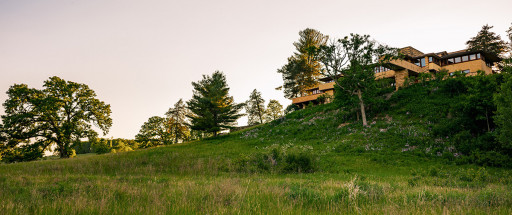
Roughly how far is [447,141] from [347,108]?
15271 millimetres

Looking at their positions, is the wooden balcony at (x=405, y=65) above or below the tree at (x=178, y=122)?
above

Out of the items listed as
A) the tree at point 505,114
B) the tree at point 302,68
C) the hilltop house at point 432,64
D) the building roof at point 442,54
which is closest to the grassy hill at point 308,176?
the tree at point 505,114

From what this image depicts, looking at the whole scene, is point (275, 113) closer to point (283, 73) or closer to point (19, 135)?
point (283, 73)

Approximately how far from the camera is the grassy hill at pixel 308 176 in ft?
20.9

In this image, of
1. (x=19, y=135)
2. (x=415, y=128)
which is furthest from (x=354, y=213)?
(x=19, y=135)

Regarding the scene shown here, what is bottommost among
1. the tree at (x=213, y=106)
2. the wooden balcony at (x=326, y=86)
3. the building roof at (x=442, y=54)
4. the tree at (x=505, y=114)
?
the tree at (x=505, y=114)

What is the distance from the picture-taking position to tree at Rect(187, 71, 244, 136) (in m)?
45.7

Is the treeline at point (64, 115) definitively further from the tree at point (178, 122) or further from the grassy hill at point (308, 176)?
the tree at point (178, 122)

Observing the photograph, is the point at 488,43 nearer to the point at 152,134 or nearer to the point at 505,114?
the point at 505,114

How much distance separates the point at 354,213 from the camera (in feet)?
18.2

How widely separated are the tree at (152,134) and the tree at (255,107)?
26.5 metres

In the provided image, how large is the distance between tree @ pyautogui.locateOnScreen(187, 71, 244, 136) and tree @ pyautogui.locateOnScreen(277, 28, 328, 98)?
22.5 metres

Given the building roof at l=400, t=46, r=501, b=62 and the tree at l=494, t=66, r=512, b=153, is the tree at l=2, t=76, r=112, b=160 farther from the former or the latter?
the building roof at l=400, t=46, r=501, b=62

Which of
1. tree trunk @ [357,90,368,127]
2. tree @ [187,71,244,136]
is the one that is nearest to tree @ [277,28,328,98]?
tree @ [187,71,244,136]
